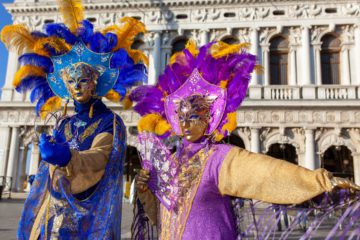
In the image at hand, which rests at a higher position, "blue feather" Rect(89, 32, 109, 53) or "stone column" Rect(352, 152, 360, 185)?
"blue feather" Rect(89, 32, 109, 53)

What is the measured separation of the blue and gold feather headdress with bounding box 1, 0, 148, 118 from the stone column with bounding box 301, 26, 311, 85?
13.1 m

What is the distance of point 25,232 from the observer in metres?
2.33

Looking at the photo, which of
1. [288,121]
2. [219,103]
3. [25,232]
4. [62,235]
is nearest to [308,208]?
[219,103]

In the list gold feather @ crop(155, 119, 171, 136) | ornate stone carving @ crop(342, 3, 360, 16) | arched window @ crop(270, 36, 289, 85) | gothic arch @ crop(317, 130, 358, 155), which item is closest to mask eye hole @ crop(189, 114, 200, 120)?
gold feather @ crop(155, 119, 171, 136)

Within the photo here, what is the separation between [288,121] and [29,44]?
12.7m

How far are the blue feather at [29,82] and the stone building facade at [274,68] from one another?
467 inches

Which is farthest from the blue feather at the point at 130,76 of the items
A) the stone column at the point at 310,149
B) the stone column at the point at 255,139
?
the stone column at the point at 310,149

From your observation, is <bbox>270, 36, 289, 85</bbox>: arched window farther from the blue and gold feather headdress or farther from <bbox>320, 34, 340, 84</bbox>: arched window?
the blue and gold feather headdress

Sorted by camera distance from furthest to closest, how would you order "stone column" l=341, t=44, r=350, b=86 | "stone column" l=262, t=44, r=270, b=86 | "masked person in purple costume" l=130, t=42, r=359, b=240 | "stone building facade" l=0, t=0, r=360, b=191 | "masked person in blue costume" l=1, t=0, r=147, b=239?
"stone column" l=262, t=44, r=270, b=86, "stone column" l=341, t=44, r=350, b=86, "stone building facade" l=0, t=0, r=360, b=191, "masked person in blue costume" l=1, t=0, r=147, b=239, "masked person in purple costume" l=130, t=42, r=359, b=240

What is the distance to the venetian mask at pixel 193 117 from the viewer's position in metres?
2.39

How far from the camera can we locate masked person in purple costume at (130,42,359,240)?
187cm

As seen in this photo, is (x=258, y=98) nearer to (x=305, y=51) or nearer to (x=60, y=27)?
(x=305, y=51)

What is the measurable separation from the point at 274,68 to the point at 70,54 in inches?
562

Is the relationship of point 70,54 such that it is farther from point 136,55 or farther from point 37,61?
point 136,55
